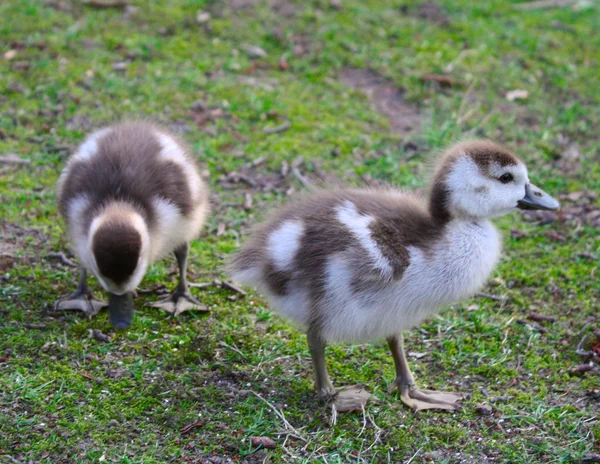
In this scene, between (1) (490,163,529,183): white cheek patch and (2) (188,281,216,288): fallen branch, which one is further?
(2) (188,281,216,288): fallen branch

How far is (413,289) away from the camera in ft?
11.7

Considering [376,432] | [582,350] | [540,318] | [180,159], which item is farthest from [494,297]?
[180,159]

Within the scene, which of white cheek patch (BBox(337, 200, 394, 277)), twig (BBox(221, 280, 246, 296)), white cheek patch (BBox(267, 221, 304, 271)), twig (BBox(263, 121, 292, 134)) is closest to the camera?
white cheek patch (BBox(337, 200, 394, 277))

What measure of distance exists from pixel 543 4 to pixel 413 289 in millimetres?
5739

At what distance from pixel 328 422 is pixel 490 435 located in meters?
0.70

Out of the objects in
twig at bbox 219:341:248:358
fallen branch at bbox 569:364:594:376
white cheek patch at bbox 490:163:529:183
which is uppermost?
white cheek patch at bbox 490:163:529:183

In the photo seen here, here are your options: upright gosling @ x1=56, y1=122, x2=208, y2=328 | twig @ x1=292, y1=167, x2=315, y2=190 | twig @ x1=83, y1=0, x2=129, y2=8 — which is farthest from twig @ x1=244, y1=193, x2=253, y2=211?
twig @ x1=83, y1=0, x2=129, y2=8

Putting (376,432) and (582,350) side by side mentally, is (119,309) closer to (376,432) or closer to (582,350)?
(376,432)

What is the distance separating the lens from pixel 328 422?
3.69m

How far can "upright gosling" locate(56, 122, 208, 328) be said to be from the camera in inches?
149

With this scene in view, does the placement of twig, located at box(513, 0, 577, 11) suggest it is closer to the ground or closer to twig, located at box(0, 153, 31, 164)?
the ground

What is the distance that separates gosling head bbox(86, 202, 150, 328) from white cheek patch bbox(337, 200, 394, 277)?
3.08 ft

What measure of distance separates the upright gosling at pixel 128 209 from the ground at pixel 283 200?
0.76 ft

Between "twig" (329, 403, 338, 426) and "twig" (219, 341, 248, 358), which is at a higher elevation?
"twig" (329, 403, 338, 426)
